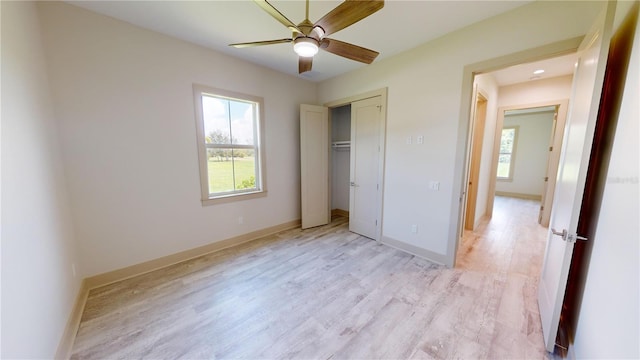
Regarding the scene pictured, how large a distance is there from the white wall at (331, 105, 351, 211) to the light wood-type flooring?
185 cm

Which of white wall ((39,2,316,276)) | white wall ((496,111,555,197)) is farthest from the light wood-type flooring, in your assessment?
white wall ((496,111,555,197))

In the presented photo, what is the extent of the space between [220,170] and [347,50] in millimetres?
2312

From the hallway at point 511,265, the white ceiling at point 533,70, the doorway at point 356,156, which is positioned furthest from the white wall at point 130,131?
the white ceiling at point 533,70

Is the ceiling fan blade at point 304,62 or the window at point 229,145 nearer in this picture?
the ceiling fan blade at point 304,62

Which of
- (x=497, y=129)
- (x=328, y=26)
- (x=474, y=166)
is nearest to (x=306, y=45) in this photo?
(x=328, y=26)

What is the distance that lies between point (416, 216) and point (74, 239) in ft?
12.4

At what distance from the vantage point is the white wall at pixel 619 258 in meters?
0.90

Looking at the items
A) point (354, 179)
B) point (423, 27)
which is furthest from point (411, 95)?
point (354, 179)

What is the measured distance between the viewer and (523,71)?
336cm

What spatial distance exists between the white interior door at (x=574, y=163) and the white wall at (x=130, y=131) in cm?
334

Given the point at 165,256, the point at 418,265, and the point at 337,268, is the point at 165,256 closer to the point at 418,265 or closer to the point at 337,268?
the point at 337,268

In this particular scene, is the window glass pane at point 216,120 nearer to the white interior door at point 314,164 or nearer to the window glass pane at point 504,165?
the white interior door at point 314,164

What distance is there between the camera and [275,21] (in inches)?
84.2

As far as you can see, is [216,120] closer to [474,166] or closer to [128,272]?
[128,272]
